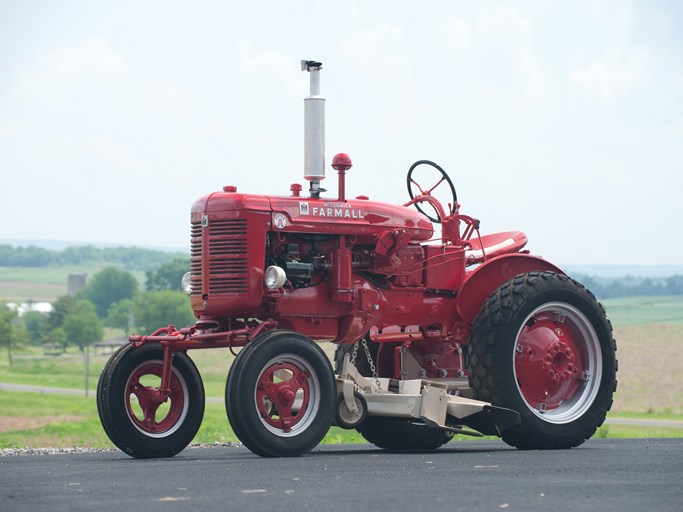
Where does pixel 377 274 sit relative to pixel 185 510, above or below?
above

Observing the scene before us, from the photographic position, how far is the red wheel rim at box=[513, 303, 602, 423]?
1241 centimetres

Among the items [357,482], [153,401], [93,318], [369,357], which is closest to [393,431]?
[369,357]

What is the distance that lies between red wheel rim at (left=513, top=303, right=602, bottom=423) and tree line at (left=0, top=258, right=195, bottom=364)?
105 meters

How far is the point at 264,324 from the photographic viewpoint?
11.1m

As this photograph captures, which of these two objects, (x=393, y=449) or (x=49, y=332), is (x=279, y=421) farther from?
(x=49, y=332)

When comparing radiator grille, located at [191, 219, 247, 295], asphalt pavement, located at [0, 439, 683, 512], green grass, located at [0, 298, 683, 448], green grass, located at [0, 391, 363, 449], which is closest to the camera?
asphalt pavement, located at [0, 439, 683, 512]

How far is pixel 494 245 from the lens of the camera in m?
13.6

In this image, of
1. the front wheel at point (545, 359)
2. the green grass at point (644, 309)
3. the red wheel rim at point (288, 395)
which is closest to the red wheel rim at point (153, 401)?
the red wheel rim at point (288, 395)

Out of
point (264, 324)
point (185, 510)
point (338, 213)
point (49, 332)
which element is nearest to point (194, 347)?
point (264, 324)

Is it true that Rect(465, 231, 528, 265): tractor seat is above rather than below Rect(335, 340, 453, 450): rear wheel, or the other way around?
above

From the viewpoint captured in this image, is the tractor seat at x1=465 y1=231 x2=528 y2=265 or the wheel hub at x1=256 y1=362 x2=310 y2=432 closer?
the wheel hub at x1=256 y1=362 x2=310 y2=432

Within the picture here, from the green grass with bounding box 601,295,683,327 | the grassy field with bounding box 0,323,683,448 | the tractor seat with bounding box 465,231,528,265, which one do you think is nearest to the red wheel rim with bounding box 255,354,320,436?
the tractor seat with bounding box 465,231,528,265

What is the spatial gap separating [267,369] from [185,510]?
3.49 metres

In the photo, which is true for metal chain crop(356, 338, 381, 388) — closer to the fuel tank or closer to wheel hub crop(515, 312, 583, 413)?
the fuel tank
